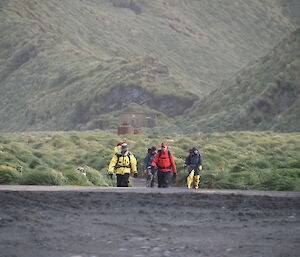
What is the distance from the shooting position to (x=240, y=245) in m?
8.95

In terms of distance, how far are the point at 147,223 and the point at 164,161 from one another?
7.10 meters

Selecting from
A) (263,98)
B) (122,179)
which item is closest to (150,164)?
(122,179)

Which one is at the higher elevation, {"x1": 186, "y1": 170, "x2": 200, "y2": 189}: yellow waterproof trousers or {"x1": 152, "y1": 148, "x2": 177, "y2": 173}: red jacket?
{"x1": 152, "y1": 148, "x2": 177, "y2": 173}: red jacket

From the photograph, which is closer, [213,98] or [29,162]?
[29,162]

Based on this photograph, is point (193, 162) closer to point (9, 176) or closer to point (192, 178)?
point (192, 178)

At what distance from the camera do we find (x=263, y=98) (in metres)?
90.4

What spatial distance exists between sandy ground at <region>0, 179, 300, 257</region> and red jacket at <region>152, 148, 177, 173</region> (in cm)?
223

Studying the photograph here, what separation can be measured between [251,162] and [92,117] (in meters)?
99.7

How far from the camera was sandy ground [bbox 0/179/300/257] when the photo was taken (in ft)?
28.3

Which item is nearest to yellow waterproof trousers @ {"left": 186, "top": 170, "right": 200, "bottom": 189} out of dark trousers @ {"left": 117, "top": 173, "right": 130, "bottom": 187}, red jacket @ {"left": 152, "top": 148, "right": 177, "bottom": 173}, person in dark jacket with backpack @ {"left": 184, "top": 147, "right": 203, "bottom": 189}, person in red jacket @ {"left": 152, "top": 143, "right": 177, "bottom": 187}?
person in dark jacket with backpack @ {"left": 184, "top": 147, "right": 203, "bottom": 189}

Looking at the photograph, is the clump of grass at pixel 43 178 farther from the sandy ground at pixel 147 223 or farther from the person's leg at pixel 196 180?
the person's leg at pixel 196 180

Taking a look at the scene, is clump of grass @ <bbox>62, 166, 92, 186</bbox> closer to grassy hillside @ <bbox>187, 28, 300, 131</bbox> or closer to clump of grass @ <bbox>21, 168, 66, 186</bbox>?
clump of grass @ <bbox>21, 168, 66, 186</bbox>

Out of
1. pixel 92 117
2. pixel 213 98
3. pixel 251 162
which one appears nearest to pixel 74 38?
pixel 92 117

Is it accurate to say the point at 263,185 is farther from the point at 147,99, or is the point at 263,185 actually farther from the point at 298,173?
the point at 147,99
